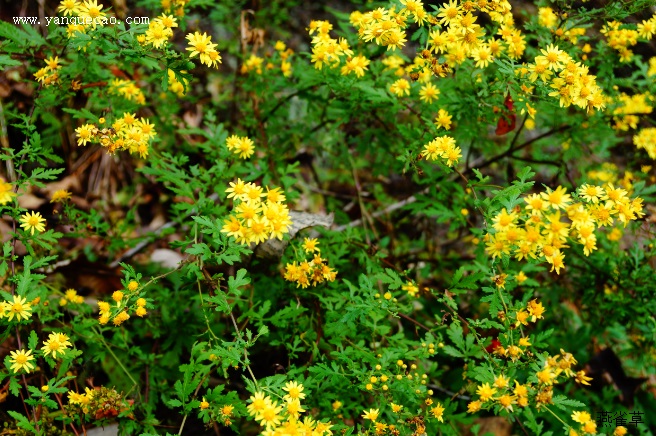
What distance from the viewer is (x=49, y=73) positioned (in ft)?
8.86

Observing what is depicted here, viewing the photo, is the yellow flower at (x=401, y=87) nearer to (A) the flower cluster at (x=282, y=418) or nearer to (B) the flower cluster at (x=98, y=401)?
(A) the flower cluster at (x=282, y=418)

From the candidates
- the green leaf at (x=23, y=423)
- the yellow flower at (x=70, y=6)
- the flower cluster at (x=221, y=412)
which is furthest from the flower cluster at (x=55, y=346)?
the yellow flower at (x=70, y=6)

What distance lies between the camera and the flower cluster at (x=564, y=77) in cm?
241

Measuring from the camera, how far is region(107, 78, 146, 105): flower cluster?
2959 mm

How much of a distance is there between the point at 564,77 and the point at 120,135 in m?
2.14

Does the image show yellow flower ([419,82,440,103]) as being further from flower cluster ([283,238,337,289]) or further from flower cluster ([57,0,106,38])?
flower cluster ([57,0,106,38])

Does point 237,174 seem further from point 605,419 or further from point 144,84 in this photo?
point 605,419

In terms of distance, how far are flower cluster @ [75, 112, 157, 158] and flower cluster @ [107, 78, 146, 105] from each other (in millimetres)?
456

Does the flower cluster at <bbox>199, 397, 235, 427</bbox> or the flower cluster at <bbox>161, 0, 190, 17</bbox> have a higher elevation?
the flower cluster at <bbox>161, 0, 190, 17</bbox>

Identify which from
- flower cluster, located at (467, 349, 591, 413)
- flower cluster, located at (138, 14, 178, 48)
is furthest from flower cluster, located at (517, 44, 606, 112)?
flower cluster, located at (138, 14, 178, 48)

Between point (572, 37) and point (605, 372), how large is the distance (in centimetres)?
229

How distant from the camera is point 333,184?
475cm

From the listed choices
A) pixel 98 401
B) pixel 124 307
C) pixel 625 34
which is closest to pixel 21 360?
pixel 98 401

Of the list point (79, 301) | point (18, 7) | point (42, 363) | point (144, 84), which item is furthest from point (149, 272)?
point (18, 7)
